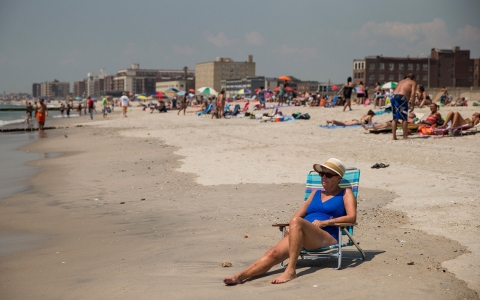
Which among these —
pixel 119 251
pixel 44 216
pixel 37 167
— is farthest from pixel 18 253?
pixel 37 167

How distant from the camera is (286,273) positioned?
455 centimetres

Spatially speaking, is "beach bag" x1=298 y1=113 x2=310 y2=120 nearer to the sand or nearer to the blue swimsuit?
the sand

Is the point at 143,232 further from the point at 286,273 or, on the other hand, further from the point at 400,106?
the point at 400,106

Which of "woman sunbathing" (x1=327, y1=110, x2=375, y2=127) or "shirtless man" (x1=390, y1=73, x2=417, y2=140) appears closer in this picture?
"shirtless man" (x1=390, y1=73, x2=417, y2=140)

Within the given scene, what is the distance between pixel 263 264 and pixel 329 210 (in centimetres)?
84

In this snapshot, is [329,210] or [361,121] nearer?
[329,210]

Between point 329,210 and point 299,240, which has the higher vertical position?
point 329,210

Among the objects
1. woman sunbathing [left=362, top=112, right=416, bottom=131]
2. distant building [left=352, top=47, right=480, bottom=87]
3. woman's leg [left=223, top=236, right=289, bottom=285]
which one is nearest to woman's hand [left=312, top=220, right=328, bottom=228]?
woman's leg [left=223, top=236, right=289, bottom=285]

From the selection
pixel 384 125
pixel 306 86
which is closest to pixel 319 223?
pixel 384 125

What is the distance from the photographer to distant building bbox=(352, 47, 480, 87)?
324ft

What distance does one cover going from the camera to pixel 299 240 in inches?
184

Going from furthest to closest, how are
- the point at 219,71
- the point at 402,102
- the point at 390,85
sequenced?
the point at 219,71 → the point at 390,85 → the point at 402,102

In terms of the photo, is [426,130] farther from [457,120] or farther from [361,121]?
[361,121]

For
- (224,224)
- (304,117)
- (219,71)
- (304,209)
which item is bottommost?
(224,224)
